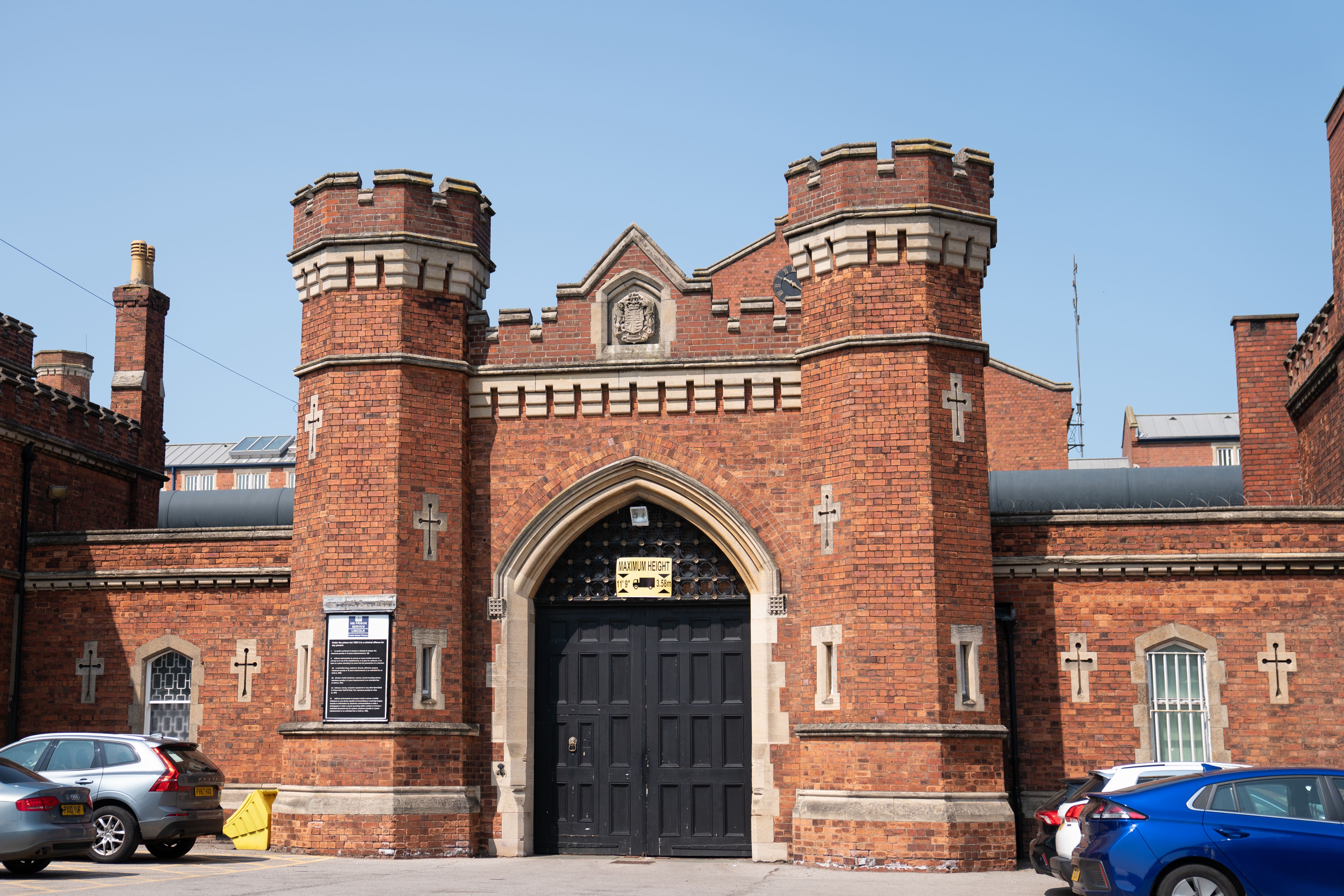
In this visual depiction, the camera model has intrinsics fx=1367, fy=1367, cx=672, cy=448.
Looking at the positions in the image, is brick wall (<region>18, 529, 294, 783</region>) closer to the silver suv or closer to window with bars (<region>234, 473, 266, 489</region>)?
the silver suv

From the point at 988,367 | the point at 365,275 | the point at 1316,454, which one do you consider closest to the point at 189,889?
the point at 365,275

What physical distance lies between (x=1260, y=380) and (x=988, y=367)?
12.4 m

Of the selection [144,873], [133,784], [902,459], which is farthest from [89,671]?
[902,459]

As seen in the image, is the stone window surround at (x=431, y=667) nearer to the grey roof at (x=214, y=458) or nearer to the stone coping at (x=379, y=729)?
the stone coping at (x=379, y=729)

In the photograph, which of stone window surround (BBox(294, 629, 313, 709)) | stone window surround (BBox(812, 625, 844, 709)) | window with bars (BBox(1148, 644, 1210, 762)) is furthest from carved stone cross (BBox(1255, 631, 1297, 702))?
stone window surround (BBox(294, 629, 313, 709))

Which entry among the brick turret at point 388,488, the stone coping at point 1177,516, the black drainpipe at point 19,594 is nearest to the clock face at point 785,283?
the brick turret at point 388,488

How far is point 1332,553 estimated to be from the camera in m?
15.8

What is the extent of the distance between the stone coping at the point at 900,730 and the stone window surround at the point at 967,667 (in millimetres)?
230

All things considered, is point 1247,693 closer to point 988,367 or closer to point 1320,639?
point 1320,639

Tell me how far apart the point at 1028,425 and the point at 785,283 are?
26.4 feet

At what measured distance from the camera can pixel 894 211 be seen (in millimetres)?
15852

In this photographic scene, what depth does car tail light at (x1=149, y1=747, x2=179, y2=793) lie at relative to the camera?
14.4m

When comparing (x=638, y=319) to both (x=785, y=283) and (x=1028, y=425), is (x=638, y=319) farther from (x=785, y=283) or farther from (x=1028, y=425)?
(x=1028, y=425)

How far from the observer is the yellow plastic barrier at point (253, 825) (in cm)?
1622
